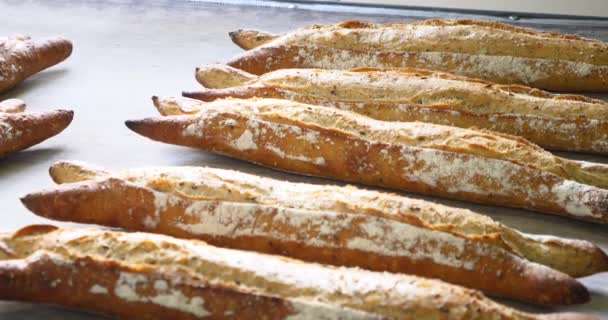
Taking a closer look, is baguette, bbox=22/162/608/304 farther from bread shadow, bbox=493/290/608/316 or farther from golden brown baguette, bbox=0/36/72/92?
golden brown baguette, bbox=0/36/72/92

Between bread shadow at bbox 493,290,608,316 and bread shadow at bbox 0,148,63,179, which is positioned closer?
bread shadow at bbox 493,290,608,316

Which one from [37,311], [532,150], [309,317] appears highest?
[532,150]

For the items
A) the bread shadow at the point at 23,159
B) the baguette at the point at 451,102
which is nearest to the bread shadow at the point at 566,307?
the baguette at the point at 451,102

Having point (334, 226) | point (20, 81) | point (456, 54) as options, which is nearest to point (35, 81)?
point (20, 81)

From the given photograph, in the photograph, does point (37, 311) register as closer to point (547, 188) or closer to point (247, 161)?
point (247, 161)

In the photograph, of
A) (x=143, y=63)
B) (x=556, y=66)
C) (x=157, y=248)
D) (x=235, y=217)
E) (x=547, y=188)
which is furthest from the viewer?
(x=143, y=63)

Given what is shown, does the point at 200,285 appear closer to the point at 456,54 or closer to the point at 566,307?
the point at 566,307

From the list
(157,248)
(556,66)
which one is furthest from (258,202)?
(556,66)

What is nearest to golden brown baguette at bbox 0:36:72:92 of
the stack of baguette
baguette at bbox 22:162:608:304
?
the stack of baguette
